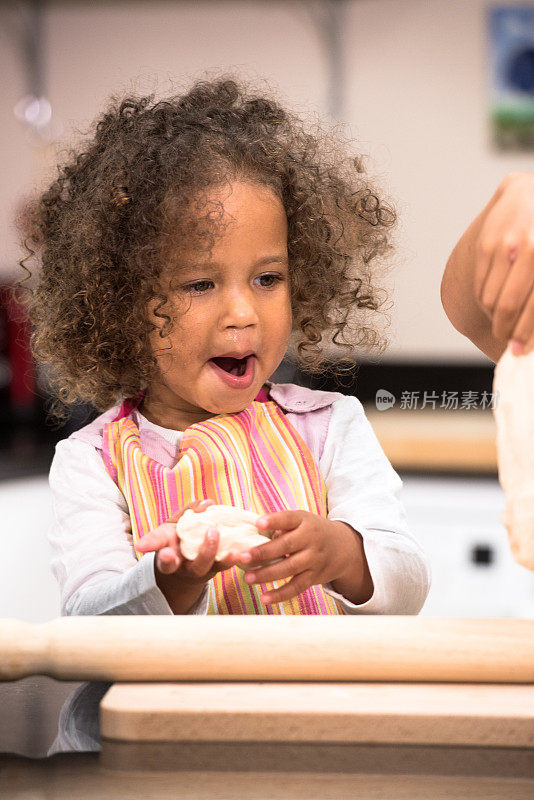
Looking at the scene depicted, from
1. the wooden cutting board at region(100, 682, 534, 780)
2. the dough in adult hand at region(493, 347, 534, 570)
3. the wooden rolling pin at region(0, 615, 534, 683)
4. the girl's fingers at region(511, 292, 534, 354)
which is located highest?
the girl's fingers at region(511, 292, 534, 354)

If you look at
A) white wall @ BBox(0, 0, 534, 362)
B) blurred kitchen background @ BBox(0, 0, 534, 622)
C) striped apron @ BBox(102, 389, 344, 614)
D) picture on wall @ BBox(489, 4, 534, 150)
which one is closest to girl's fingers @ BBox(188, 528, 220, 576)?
striped apron @ BBox(102, 389, 344, 614)

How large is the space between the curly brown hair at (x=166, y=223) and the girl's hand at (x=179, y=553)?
0.16m

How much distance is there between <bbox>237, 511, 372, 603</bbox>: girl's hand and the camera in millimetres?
481

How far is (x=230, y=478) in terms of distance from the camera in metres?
0.63

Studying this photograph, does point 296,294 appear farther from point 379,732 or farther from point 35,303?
point 379,732

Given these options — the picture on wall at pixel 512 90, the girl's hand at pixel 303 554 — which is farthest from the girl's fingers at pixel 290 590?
the picture on wall at pixel 512 90

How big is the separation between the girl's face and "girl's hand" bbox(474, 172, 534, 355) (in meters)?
0.16

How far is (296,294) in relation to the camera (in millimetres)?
679

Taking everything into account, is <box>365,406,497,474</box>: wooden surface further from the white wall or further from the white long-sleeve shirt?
the white long-sleeve shirt

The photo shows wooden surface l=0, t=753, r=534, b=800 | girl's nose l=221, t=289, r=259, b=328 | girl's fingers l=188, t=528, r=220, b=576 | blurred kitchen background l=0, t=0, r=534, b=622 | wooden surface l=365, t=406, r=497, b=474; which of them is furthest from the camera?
blurred kitchen background l=0, t=0, r=534, b=622

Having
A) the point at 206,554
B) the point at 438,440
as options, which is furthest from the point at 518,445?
the point at 438,440

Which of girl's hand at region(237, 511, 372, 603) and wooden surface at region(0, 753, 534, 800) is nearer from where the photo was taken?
wooden surface at region(0, 753, 534, 800)

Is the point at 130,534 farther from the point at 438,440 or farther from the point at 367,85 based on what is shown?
the point at 367,85

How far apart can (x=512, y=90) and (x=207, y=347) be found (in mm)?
1496
